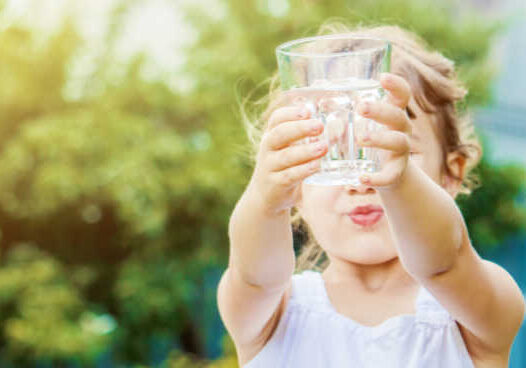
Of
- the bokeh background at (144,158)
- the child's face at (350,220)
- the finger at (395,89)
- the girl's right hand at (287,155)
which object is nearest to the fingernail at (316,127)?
the girl's right hand at (287,155)

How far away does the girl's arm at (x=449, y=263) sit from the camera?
115 cm

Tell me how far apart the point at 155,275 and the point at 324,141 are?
7869 mm

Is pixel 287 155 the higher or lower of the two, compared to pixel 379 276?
higher

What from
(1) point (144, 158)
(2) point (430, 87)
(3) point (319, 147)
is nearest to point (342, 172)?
(3) point (319, 147)

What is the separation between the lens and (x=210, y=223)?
29.1 feet

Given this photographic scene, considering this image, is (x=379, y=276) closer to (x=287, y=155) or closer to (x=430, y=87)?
(x=430, y=87)

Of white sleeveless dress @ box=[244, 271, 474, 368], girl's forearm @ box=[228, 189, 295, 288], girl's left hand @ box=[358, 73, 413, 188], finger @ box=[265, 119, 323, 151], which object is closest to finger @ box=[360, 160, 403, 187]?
girl's left hand @ box=[358, 73, 413, 188]

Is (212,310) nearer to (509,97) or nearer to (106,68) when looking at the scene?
(106,68)

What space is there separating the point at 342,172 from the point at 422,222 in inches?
6.3

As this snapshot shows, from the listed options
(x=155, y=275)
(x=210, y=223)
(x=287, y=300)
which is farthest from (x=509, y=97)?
(x=287, y=300)

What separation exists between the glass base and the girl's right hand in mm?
15

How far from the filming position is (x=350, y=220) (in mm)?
1531

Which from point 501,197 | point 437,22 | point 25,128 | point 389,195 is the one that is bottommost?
point 501,197

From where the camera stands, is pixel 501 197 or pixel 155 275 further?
pixel 155 275
